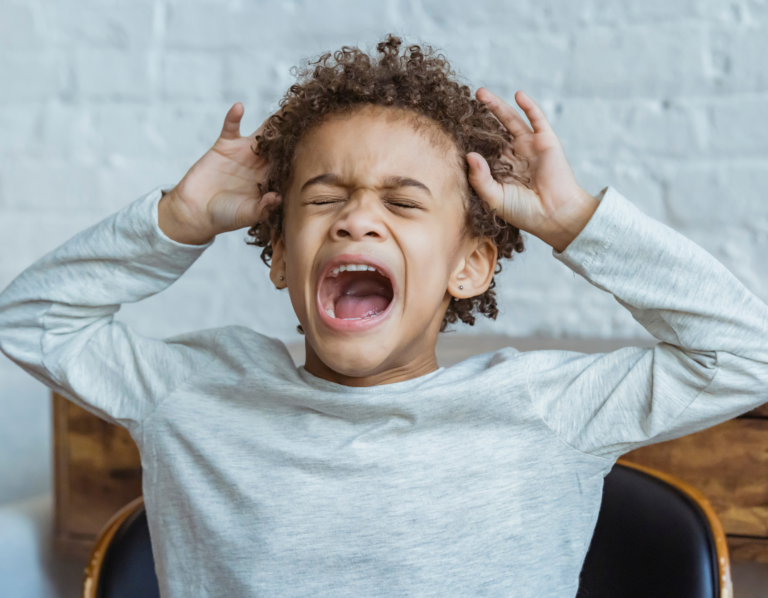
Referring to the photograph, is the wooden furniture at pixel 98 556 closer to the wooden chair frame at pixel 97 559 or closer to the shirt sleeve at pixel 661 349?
the wooden chair frame at pixel 97 559

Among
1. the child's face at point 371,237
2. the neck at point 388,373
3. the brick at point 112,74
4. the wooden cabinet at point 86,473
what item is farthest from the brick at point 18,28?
the neck at point 388,373

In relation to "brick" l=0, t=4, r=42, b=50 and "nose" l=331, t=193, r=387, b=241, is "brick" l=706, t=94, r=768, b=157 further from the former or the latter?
"brick" l=0, t=4, r=42, b=50

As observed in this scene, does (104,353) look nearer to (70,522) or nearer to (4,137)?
(70,522)

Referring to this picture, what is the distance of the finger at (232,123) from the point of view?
930 millimetres

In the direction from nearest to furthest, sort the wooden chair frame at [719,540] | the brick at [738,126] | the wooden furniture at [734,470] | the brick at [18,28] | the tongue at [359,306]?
the wooden chair frame at [719,540], the tongue at [359,306], the wooden furniture at [734,470], the brick at [738,126], the brick at [18,28]

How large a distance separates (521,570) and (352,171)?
1.49 feet

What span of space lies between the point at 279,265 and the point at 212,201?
0.11 m

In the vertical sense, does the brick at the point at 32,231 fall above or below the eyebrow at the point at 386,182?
above

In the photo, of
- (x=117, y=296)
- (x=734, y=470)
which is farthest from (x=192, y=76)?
(x=734, y=470)

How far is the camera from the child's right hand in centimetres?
91

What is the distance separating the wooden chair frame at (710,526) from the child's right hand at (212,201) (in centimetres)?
34

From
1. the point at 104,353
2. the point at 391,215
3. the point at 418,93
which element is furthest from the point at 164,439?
the point at 418,93

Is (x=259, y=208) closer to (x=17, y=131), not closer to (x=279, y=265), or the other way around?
(x=279, y=265)

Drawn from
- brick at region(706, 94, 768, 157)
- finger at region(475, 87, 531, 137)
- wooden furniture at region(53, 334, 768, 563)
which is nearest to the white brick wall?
brick at region(706, 94, 768, 157)
